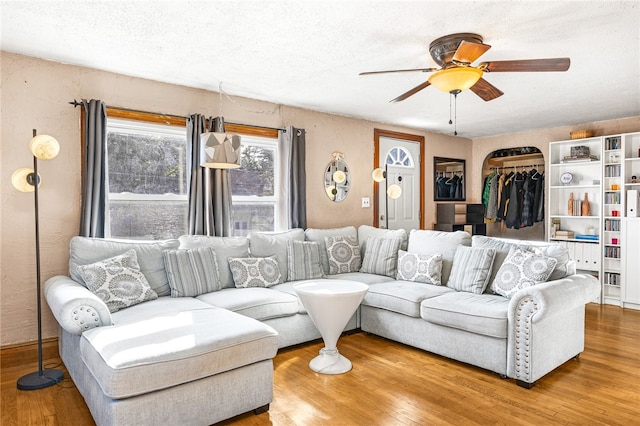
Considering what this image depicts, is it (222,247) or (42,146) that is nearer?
(42,146)

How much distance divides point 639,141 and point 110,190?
641 centimetres

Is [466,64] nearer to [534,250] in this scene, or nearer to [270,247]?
[534,250]

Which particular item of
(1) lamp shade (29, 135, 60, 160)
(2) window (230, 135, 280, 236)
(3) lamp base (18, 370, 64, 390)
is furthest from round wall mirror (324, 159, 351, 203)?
(3) lamp base (18, 370, 64, 390)

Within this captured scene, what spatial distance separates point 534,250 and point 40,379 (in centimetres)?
395

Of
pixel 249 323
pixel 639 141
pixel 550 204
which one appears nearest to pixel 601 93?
pixel 639 141

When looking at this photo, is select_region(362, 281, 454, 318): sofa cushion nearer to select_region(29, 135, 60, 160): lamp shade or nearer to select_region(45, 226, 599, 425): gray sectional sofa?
select_region(45, 226, 599, 425): gray sectional sofa

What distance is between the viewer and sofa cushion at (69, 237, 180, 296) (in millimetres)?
3162

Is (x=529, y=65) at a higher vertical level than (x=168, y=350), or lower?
higher

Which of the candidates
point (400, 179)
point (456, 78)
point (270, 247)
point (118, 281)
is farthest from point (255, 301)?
point (400, 179)

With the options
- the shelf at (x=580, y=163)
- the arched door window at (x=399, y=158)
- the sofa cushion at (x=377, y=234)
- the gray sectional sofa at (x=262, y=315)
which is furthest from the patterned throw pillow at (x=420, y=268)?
the shelf at (x=580, y=163)

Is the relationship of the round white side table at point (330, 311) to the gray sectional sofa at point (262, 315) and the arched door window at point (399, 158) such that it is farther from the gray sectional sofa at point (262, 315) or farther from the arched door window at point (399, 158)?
the arched door window at point (399, 158)

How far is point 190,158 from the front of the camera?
13.1ft

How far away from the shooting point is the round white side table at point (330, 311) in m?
3.07

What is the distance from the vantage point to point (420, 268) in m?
4.06
